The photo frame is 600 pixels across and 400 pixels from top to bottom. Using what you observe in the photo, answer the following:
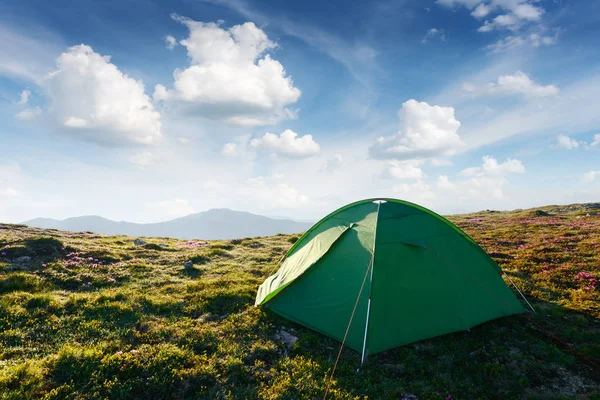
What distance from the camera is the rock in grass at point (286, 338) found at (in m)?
8.91

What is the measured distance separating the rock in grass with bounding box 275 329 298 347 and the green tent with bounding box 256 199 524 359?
60cm

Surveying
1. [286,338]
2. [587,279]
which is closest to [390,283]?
[286,338]

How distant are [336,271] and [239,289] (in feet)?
16.6

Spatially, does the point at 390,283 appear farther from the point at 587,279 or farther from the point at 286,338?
the point at 587,279

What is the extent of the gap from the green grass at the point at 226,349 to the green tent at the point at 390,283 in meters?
0.47

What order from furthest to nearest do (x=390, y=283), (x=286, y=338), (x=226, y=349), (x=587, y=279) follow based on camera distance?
(x=587, y=279) < (x=286, y=338) < (x=390, y=283) < (x=226, y=349)

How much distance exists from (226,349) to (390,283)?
5.25 metres

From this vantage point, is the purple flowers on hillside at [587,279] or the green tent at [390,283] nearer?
the green tent at [390,283]

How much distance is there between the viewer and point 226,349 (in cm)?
832

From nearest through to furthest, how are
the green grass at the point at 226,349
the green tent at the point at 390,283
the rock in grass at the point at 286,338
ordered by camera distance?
the green grass at the point at 226,349 < the green tent at the point at 390,283 < the rock in grass at the point at 286,338

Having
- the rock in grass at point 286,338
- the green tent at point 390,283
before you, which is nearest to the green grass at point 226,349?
the rock in grass at point 286,338

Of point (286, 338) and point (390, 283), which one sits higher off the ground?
point (390, 283)

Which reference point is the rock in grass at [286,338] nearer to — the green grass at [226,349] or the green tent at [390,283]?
the green grass at [226,349]

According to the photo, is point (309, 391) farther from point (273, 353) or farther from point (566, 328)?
point (566, 328)
